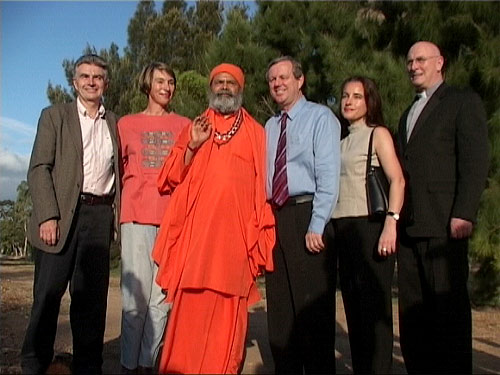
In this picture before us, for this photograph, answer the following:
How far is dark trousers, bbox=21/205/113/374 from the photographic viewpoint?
12.4 feet

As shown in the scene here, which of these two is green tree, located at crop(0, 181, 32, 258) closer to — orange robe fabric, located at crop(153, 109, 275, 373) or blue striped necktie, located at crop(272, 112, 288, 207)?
orange robe fabric, located at crop(153, 109, 275, 373)

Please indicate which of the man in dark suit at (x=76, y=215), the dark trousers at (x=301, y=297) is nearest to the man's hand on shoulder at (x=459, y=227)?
the dark trousers at (x=301, y=297)

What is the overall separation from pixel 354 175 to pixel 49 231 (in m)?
1.75

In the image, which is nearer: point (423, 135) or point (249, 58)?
point (423, 135)

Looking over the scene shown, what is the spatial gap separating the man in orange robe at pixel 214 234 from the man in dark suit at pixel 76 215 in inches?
17.0

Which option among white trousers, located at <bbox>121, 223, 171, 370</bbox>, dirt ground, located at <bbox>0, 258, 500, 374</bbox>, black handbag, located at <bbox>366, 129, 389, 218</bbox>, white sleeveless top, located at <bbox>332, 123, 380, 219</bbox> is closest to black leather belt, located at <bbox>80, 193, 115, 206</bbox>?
white trousers, located at <bbox>121, 223, 171, 370</bbox>

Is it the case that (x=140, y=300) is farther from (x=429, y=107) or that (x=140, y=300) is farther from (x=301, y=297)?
(x=429, y=107)

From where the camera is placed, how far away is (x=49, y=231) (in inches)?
145

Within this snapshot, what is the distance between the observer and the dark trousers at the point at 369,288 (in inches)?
139

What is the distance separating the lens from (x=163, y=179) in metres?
3.72

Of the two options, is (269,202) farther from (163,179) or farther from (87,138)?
(87,138)

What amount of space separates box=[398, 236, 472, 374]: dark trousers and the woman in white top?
0.13 m

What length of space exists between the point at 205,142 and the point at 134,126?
1.90 feet

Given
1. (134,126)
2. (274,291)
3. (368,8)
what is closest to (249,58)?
(368,8)
